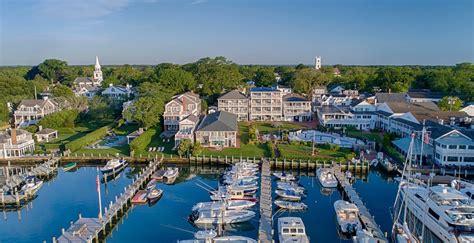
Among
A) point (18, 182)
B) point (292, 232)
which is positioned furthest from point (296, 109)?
point (18, 182)

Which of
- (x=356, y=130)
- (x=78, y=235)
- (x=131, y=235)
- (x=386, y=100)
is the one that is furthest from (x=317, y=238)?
(x=386, y=100)

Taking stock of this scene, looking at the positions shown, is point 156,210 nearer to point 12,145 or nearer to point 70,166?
point 70,166

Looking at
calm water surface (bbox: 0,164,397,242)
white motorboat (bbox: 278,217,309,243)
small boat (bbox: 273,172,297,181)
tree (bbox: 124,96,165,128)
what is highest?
tree (bbox: 124,96,165,128)

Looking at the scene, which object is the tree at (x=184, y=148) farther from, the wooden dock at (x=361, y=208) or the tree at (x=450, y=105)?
the tree at (x=450, y=105)

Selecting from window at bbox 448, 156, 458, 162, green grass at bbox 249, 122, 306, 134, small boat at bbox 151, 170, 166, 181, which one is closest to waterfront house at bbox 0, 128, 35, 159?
small boat at bbox 151, 170, 166, 181

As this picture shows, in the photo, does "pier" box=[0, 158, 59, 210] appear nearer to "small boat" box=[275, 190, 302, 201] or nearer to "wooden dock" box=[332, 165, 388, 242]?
"small boat" box=[275, 190, 302, 201]
